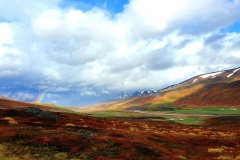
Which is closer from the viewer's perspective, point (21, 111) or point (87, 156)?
point (87, 156)

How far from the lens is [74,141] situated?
35.1 metres

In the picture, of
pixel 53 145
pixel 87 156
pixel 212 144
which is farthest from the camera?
pixel 212 144

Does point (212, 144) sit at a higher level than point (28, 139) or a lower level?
lower

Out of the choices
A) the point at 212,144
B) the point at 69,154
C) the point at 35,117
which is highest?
the point at 35,117

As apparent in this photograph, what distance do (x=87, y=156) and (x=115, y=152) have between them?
4326 millimetres

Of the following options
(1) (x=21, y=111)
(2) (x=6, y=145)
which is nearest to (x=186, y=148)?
(2) (x=6, y=145)

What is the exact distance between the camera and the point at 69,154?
31000mm

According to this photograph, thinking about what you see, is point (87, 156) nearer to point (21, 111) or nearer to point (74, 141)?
point (74, 141)

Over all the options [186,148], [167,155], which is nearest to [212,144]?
[186,148]

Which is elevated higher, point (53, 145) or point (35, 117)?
point (35, 117)

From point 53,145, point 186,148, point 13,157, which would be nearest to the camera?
point 13,157

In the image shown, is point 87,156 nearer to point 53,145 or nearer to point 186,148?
point 53,145

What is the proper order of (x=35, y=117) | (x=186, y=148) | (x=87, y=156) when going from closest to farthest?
1. (x=87, y=156)
2. (x=186, y=148)
3. (x=35, y=117)

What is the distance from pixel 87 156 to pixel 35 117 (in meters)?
32.4
